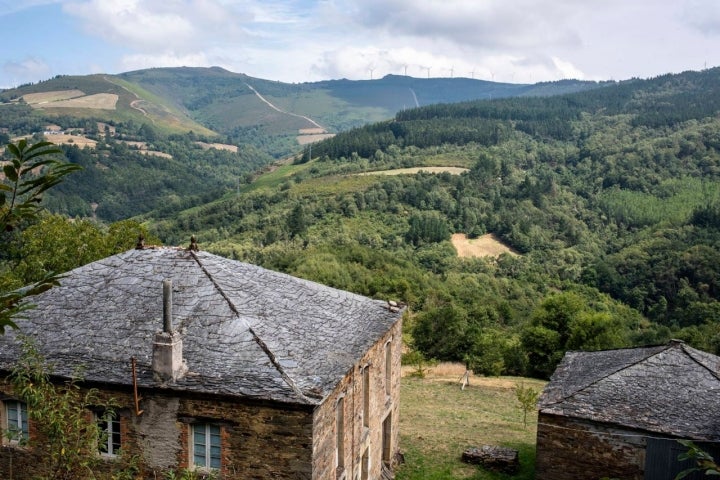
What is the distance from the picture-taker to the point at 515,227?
10712 centimetres

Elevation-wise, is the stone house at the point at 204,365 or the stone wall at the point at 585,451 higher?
the stone house at the point at 204,365

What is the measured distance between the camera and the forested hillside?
178 feet

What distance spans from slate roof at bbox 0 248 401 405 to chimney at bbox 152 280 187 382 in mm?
251

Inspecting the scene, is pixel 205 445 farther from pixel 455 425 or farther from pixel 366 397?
pixel 455 425

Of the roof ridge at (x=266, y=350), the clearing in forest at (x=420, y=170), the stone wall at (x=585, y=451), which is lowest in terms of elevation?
the stone wall at (x=585, y=451)

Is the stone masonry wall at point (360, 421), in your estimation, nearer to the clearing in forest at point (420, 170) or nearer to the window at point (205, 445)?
the window at point (205, 445)

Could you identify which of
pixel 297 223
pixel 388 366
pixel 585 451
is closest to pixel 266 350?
pixel 388 366

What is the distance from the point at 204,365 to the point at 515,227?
3825 inches

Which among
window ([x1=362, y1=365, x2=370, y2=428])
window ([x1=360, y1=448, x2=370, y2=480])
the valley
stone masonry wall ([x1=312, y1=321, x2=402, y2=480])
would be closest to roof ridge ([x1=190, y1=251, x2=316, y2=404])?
stone masonry wall ([x1=312, y1=321, x2=402, y2=480])

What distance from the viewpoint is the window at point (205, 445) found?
15.3 meters

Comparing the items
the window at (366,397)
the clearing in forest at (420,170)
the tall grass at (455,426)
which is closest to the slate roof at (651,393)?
the tall grass at (455,426)

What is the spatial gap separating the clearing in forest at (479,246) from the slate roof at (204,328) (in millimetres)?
83612

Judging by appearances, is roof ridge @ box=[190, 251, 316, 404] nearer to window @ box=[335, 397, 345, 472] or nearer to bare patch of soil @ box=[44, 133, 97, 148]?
window @ box=[335, 397, 345, 472]

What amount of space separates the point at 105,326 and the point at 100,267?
3.28 m
